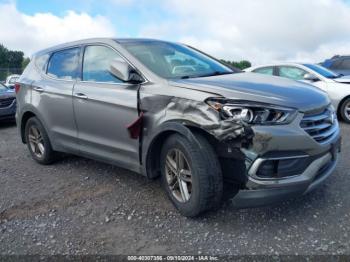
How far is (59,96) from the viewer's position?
463 centimetres

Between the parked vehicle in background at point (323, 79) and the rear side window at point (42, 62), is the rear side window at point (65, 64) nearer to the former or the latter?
the rear side window at point (42, 62)

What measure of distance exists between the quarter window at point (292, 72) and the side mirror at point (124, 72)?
591cm

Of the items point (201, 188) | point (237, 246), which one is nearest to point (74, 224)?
point (201, 188)

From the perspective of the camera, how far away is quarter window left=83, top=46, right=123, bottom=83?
4070mm

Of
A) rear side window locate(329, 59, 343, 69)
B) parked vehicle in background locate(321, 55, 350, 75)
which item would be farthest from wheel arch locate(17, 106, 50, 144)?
rear side window locate(329, 59, 343, 69)

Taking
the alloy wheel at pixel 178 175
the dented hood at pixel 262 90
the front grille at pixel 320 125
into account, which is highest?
the dented hood at pixel 262 90

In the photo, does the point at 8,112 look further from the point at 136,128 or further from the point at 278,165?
the point at 278,165

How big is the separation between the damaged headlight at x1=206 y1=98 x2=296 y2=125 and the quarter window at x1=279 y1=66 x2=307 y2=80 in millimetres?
6046

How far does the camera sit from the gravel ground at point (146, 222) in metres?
3.03

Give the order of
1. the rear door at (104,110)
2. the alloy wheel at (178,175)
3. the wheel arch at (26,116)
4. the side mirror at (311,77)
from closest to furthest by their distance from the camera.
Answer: the alloy wheel at (178,175), the rear door at (104,110), the wheel arch at (26,116), the side mirror at (311,77)

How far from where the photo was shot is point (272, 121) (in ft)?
9.78

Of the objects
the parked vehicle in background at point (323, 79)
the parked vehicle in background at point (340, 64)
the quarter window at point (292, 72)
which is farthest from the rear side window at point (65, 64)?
the parked vehicle in background at point (340, 64)

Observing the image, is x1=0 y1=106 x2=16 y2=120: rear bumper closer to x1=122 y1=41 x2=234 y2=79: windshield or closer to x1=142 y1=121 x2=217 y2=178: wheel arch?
x1=122 y1=41 x2=234 y2=79: windshield

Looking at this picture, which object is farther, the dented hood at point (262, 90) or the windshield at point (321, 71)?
the windshield at point (321, 71)
